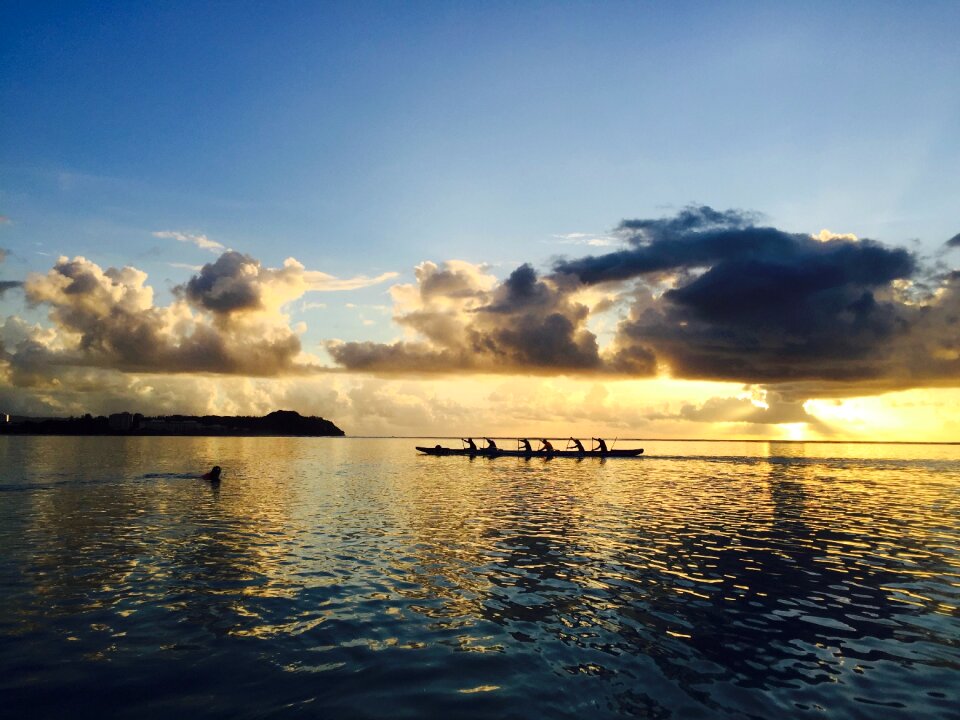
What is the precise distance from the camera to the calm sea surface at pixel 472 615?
13.2 metres

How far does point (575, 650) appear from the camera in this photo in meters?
16.1

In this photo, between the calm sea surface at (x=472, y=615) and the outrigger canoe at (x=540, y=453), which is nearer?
the calm sea surface at (x=472, y=615)

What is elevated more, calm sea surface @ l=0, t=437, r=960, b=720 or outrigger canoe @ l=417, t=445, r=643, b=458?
calm sea surface @ l=0, t=437, r=960, b=720

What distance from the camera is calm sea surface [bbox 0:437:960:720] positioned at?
43.3 ft

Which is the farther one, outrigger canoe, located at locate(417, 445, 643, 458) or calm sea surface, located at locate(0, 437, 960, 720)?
outrigger canoe, located at locate(417, 445, 643, 458)

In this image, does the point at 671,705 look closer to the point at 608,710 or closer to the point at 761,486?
the point at 608,710

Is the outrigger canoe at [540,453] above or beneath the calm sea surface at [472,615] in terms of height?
beneath

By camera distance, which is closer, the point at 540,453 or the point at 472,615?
the point at 472,615

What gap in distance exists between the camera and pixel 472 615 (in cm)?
1898

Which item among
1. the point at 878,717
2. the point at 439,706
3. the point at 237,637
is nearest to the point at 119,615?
the point at 237,637

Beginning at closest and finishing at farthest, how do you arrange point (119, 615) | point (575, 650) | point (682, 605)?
point (575, 650) → point (119, 615) → point (682, 605)

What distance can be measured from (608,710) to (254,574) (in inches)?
649

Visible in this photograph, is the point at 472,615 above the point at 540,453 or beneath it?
above

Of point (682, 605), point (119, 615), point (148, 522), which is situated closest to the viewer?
point (119, 615)
